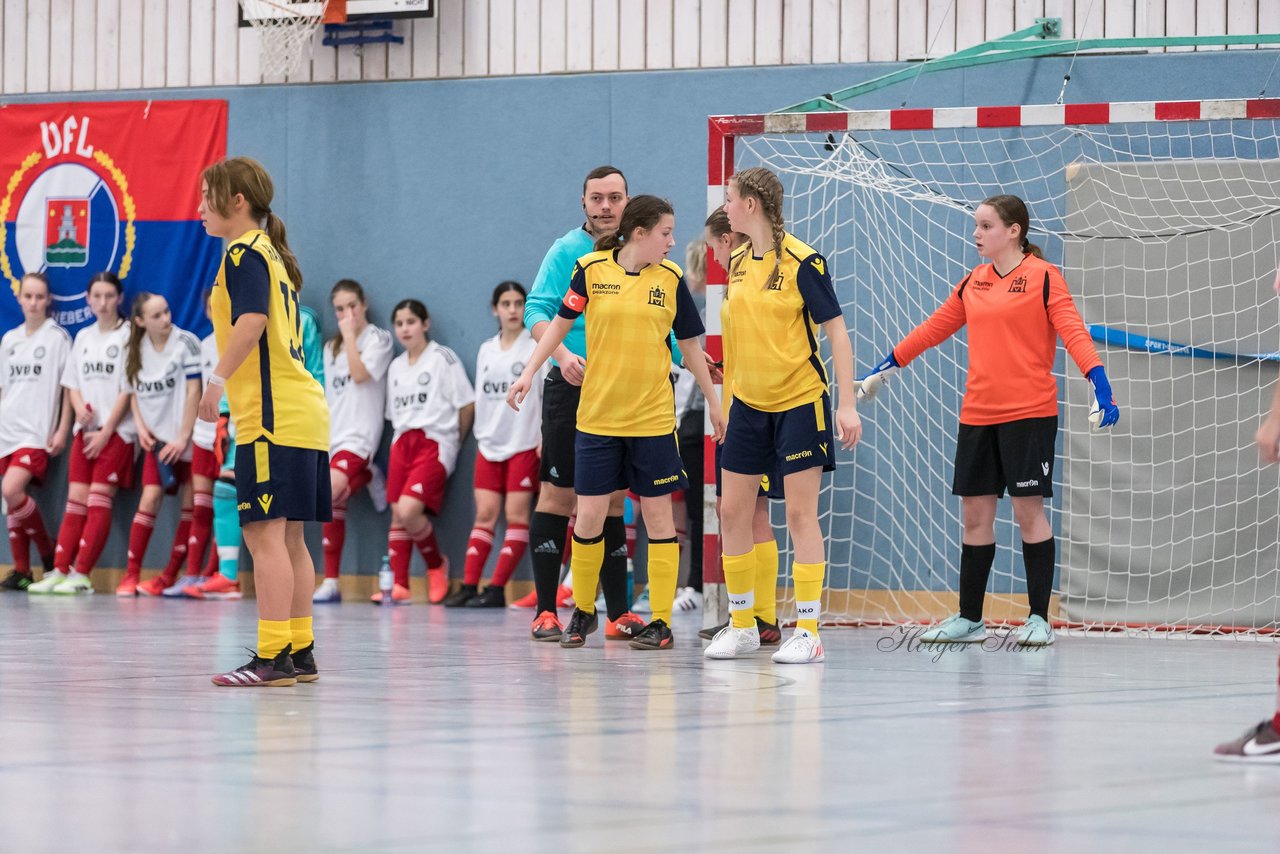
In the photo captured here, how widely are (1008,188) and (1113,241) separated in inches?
29.8

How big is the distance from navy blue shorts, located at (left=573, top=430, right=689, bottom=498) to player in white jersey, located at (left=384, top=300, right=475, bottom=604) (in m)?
3.57

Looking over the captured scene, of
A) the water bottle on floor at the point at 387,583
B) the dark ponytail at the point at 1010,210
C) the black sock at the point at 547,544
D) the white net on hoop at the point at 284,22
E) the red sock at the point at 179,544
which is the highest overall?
the white net on hoop at the point at 284,22

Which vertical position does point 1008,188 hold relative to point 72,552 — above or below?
above

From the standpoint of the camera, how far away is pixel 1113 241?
8.55 metres

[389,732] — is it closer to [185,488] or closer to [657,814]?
[657,814]

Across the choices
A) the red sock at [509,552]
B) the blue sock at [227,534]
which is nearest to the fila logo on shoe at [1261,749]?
the red sock at [509,552]

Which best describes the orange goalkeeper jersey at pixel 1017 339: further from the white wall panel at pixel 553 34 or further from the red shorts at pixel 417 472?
the red shorts at pixel 417 472

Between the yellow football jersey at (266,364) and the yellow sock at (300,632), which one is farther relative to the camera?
the yellow sock at (300,632)

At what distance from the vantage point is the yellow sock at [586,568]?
6828 millimetres

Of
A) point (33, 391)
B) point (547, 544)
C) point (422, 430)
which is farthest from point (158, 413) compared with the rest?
point (547, 544)

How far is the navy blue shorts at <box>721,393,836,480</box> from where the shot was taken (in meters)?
6.06

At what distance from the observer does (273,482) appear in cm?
507

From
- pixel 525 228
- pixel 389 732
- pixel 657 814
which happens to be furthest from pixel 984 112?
pixel 657 814

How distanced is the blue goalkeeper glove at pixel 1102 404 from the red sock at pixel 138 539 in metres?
6.42
